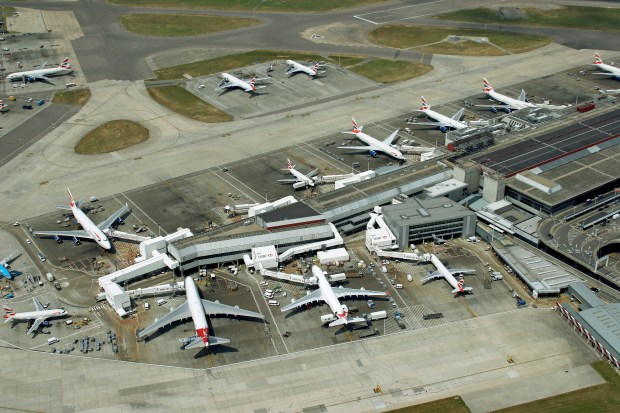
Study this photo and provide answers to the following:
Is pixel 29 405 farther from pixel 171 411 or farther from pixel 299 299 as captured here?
pixel 299 299

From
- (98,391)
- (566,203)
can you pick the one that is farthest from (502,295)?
(98,391)

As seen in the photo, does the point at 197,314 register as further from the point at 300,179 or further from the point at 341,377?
the point at 300,179

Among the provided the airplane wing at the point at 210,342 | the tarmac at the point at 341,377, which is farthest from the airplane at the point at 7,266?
the airplane wing at the point at 210,342

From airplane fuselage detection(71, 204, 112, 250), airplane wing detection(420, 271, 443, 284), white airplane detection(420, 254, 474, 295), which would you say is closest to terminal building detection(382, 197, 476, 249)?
white airplane detection(420, 254, 474, 295)

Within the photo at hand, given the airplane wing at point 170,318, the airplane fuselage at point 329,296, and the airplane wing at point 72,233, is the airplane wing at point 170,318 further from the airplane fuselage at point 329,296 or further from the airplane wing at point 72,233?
the airplane wing at point 72,233

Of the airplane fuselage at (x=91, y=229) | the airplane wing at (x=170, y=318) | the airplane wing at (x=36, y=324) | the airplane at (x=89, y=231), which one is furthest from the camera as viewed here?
the airplane at (x=89, y=231)

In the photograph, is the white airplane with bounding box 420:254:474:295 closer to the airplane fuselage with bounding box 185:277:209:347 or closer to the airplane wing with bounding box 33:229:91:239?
the airplane fuselage with bounding box 185:277:209:347
